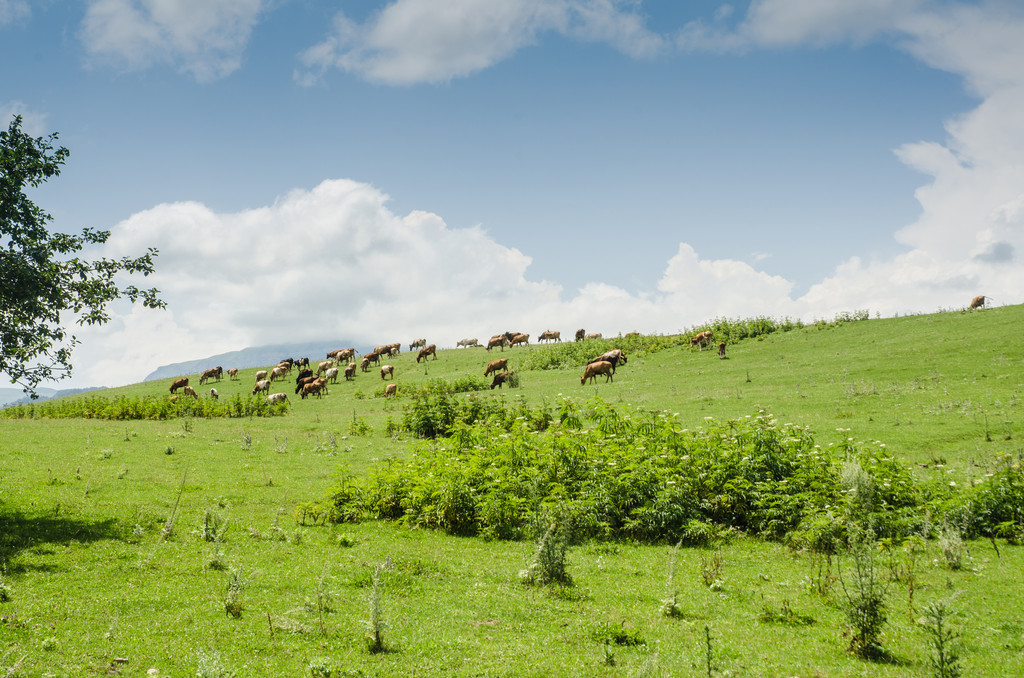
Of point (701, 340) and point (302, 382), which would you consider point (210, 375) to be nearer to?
point (302, 382)

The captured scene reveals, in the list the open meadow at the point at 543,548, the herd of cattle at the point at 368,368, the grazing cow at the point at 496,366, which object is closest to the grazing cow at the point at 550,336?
the herd of cattle at the point at 368,368

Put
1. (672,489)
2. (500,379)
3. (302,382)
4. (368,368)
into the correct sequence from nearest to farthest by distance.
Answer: (672,489)
(500,379)
(302,382)
(368,368)

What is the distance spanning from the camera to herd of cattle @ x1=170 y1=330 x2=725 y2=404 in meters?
46.9

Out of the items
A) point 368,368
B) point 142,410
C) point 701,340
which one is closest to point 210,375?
point 368,368

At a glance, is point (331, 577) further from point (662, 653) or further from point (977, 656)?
point (977, 656)

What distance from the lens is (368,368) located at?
68.1 m

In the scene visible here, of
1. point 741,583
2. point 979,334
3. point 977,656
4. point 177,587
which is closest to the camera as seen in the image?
point 977,656

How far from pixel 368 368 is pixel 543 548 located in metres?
59.3

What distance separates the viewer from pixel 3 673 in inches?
271

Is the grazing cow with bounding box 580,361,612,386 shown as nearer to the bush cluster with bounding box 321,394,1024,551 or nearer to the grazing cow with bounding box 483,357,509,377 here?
the grazing cow with bounding box 483,357,509,377

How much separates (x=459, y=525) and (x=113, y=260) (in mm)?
11645

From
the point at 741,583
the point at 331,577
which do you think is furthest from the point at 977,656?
the point at 331,577

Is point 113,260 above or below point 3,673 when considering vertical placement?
above

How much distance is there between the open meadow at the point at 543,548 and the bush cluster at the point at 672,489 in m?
0.07
